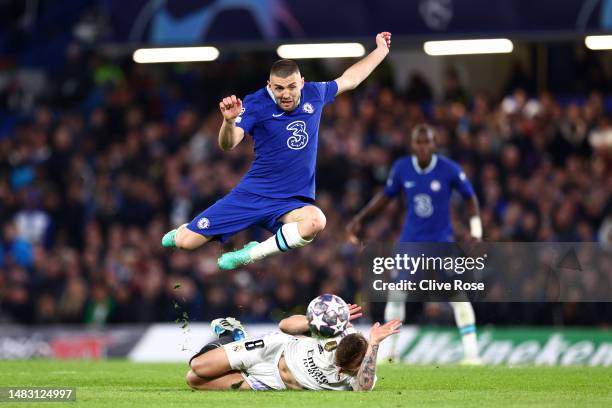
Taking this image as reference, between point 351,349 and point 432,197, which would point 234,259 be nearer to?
point 351,349

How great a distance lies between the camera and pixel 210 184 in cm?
2328

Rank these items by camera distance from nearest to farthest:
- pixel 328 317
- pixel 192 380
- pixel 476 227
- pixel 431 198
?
pixel 328 317
pixel 192 380
pixel 476 227
pixel 431 198

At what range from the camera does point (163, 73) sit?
2741 centimetres

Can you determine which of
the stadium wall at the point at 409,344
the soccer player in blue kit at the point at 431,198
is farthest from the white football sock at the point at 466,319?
the stadium wall at the point at 409,344

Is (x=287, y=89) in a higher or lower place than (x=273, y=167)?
higher

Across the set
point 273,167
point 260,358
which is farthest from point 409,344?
point 260,358

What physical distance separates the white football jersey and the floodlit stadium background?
581 cm

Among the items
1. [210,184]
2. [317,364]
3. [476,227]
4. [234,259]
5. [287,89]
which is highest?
[287,89]

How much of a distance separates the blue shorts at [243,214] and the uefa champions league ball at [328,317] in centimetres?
172

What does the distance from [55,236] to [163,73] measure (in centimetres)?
459

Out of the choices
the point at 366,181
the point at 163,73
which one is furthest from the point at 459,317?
the point at 163,73

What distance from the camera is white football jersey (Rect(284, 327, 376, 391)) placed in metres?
11.7

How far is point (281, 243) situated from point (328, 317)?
1.51 meters

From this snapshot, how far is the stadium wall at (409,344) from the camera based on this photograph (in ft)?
63.0
